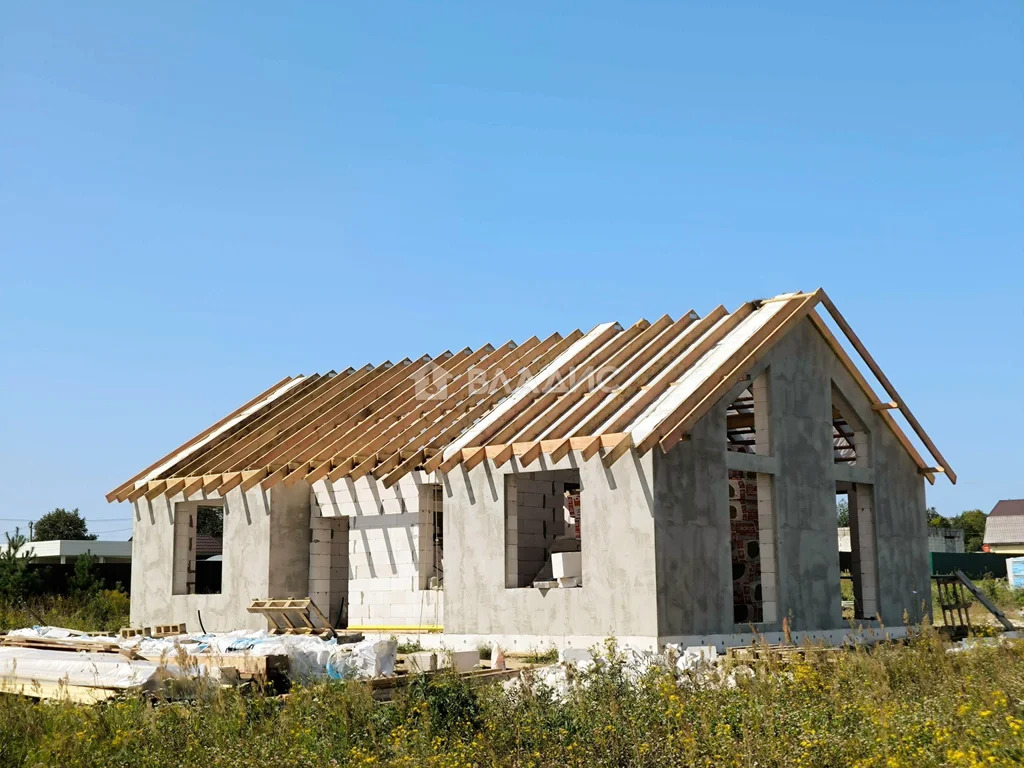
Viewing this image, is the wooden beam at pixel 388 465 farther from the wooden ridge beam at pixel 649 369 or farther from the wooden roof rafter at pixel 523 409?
the wooden ridge beam at pixel 649 369

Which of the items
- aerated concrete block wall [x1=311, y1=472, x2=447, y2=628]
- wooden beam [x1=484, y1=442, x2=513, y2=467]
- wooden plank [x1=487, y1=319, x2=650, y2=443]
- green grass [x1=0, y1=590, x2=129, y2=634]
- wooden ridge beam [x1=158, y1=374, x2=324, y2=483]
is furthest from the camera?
green grass [x1=0, y1=590, x2=129, y2=634]

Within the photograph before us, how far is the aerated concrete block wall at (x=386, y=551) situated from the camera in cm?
1814

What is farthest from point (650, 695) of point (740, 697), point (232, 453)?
point (232, 453)

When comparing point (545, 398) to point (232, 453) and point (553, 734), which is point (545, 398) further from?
point (553, 734)

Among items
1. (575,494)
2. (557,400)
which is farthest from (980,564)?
(557,400)

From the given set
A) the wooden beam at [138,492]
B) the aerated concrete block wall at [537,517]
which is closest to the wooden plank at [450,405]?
the aerated concrete block wall at [537,517]

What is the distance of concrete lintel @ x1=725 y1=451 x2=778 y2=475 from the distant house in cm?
5148

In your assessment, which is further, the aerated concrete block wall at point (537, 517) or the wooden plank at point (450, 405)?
the aerated concrete block wall at point (537, 517)

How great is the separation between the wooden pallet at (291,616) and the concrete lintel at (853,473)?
8943 millimetres

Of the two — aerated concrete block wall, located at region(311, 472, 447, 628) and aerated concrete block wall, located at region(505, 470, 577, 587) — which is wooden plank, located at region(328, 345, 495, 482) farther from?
aerated concrete block wall, located at region(505, 470, 577, 587)

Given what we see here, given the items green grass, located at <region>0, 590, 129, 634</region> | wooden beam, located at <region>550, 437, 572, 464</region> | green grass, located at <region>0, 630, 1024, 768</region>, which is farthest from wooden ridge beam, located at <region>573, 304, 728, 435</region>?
green grass, located at <region>0, 590, 129, 634</region>

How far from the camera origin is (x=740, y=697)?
8.59 meters

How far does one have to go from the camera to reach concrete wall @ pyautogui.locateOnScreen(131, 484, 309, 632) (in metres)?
19.6

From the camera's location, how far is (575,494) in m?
20.5
